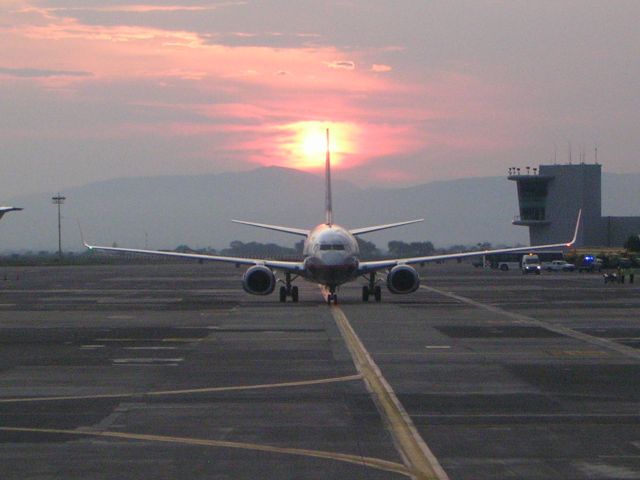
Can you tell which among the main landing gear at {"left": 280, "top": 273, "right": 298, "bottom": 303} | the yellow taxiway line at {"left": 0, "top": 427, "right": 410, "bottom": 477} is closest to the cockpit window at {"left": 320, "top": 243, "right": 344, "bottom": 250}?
the main landing gear at {"left": 280, "top": 273, "right": 298, "bottom": 303}

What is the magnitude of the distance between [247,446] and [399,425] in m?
2.66

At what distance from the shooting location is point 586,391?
20797mm

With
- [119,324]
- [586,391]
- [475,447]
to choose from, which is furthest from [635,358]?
[119,324]

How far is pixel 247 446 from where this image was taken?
50.4ft

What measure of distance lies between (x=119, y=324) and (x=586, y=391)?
21.6 metres

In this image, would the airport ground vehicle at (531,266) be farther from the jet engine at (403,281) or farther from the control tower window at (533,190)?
the control tower window at (533,190)

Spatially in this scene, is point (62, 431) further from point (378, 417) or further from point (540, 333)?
point (540, 333)

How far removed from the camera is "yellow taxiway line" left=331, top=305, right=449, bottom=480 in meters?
13.8

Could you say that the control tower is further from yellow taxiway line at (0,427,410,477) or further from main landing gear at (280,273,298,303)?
yellow taxiway line at (0,427,410,477)

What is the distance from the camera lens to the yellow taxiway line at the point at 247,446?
14078 millimetres

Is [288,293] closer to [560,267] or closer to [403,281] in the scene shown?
[403,281]

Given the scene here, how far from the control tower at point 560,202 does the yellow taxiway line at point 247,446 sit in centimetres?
15390

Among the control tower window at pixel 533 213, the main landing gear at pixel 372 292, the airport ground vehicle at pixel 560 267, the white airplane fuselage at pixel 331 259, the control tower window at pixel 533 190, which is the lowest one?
the airport ground vehicle at pixel 560 267

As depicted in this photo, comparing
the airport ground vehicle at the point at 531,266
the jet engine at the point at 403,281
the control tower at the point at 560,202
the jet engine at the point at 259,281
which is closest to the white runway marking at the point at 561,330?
the jet engine at the point at 403,281
